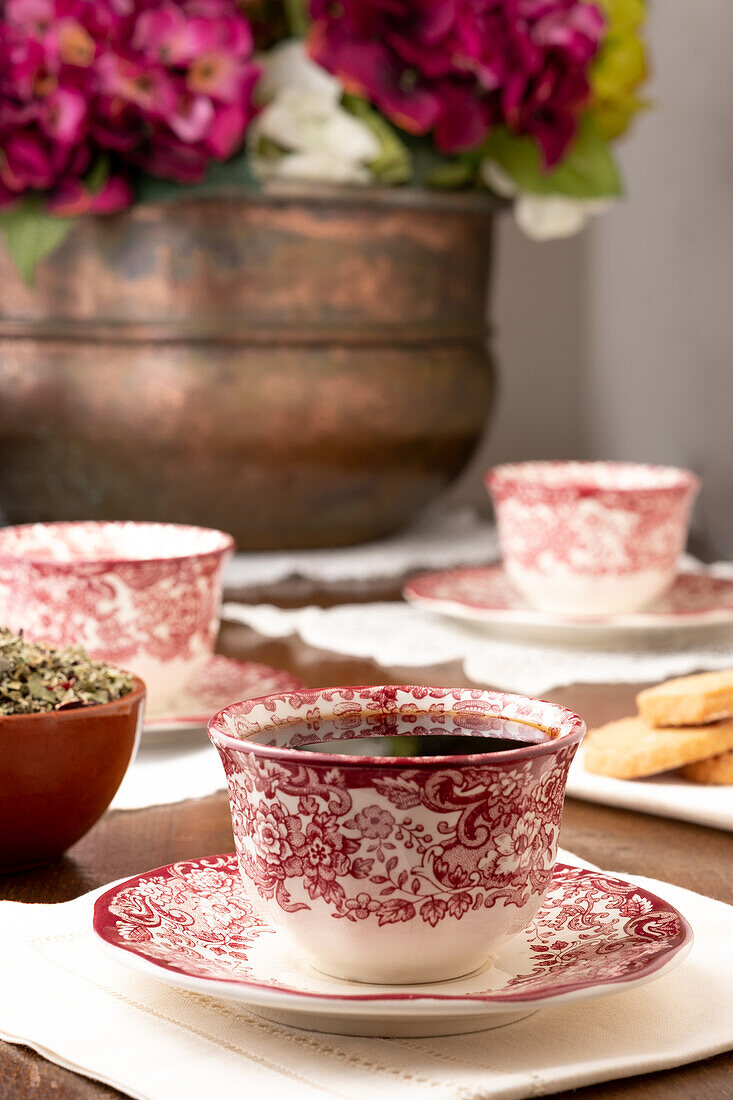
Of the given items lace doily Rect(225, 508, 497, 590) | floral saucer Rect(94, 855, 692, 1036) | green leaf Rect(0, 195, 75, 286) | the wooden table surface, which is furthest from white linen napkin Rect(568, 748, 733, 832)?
green leaf Rect(0, 195, 75, 286)

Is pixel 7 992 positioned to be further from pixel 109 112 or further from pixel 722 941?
pixel 109 112

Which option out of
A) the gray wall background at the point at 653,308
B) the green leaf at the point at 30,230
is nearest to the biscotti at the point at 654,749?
the green leaf at the point at 30,230

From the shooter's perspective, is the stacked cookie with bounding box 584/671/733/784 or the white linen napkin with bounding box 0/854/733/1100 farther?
the stacked cookie with bounding box 584/671/733/784

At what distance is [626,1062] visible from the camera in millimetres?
426

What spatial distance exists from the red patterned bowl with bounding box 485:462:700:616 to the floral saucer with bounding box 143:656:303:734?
27cm

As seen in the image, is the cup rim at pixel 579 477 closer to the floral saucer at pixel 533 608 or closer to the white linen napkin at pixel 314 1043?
the floral saucer at pixel 533 608

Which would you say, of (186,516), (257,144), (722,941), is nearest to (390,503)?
(186,516)

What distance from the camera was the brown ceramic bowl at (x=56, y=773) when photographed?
58 centimetres

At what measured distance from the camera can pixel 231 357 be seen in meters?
1.30

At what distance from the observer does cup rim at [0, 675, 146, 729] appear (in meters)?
0.58

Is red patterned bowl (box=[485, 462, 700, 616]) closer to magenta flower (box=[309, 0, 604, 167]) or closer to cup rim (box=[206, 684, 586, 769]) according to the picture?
magenta flower (box=[309, 0, 604, 167])

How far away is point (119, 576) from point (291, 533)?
2.06ft

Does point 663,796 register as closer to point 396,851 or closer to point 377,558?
point 396,851

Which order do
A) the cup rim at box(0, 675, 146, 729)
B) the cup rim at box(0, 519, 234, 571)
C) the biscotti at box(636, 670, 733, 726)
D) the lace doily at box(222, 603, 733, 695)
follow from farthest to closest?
1. the lace doily at box(222, 603, 733, 695)
2. the cup rim at box(0, 519, 234, 571)
3. the biscotti at box(636, 670, 733, 726)
4. the cup rim at box(0, 675, 146, 729)
